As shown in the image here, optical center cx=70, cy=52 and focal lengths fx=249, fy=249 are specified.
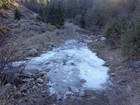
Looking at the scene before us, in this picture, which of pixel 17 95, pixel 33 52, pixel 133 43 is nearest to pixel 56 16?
pixel 33 52

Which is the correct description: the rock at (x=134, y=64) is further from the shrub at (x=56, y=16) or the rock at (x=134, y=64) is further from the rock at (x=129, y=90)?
the shrub at (x=56, y=16)

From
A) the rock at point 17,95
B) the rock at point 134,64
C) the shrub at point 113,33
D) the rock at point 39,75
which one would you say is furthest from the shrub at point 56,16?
the rock at point 17,95

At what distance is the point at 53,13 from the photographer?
145 ft

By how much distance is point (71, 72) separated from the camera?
1269 centimetres

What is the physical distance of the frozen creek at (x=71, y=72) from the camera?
10.4 meters

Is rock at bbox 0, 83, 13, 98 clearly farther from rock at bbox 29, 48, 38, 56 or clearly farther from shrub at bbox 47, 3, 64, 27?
shrub at bbox 47, 3, 64, 27

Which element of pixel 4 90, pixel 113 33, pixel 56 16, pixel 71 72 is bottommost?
pixel 56 16

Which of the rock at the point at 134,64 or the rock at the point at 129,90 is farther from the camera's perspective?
the rock at the point at 134,64

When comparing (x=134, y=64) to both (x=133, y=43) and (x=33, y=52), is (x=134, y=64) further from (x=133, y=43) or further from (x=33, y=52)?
(x=33, y=52)

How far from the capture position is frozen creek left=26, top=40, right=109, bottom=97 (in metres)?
10.4

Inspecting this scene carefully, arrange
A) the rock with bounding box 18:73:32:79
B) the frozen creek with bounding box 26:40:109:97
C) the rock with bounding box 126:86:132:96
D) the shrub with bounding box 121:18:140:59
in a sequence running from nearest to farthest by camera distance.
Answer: the rock with bounding box 126:86:132:96
the frozen creek with bounding box 26:40:109:97
the rock with bounding box 18:73:32:79
the shrub with bounding box 121:18:140:59

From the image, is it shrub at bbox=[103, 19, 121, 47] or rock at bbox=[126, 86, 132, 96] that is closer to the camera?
rock at bbox=[126, 86, 132, 96]

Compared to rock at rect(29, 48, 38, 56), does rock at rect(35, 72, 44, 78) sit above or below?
above

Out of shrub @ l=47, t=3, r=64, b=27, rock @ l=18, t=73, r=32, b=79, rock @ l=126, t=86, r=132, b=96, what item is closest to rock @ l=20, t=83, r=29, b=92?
rock @ l=18, t=73, r=32, b=79
